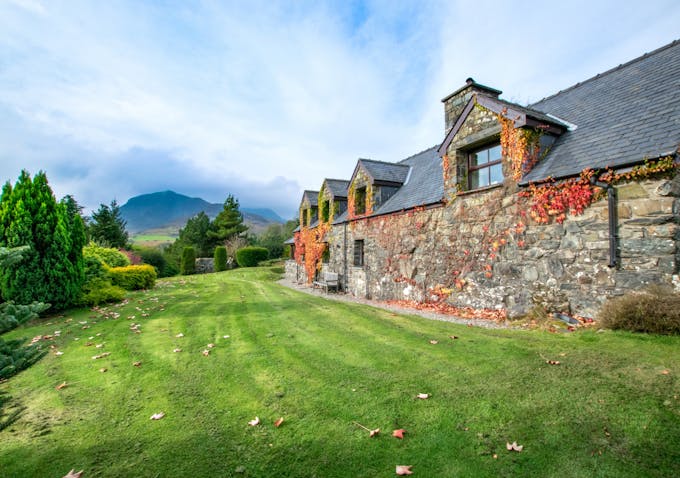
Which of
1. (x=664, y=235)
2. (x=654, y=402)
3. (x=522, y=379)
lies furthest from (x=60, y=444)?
(x=664, y=235)

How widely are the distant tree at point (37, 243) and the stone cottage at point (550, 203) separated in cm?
1063

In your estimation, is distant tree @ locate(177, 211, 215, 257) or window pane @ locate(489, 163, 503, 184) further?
distant tree @ locate(177, 211, 215, 257)

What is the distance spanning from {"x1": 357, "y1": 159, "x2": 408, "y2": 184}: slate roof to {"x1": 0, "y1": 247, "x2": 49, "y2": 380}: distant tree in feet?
42.3

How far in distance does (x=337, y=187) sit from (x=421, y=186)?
25.3ft

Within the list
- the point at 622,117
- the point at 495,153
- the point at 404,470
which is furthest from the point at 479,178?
the point at 404,470

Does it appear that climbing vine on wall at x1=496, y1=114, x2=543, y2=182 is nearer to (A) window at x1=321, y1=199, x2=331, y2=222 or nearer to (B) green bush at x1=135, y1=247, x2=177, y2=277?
(A) window at x1=321, y1=199, x2=331, y2=222

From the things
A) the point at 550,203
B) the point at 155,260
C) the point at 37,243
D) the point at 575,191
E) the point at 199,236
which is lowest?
the point at 155,260

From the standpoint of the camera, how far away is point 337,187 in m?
19.6

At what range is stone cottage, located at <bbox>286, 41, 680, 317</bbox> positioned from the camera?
5996 millimetres

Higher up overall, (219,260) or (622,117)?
(622,117)

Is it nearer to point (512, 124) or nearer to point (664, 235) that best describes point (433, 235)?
point (512, 124)

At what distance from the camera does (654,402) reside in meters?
3.35

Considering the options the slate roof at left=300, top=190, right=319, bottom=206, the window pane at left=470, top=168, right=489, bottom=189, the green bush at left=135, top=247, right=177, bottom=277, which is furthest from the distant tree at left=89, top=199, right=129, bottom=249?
the window pane at left=470, top=168, right=489, bottom=189

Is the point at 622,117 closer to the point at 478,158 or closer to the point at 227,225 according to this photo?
the point at 478,158
